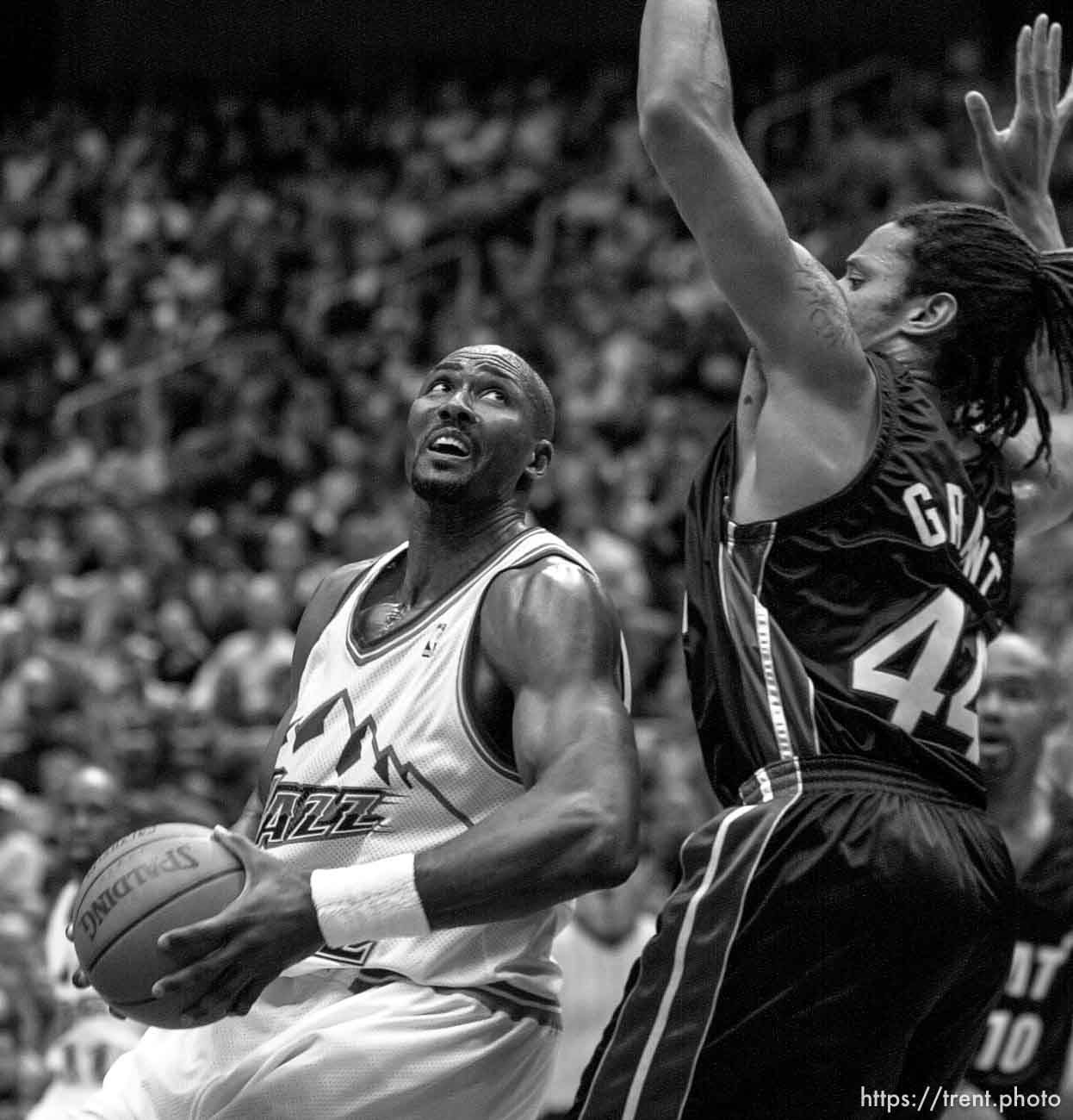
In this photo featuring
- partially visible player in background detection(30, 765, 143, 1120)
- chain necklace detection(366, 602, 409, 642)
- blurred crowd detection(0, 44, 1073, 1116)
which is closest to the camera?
chain necklace detection(366, 602, 409, 642)

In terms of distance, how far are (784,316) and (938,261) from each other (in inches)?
20.0

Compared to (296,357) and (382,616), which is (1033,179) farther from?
(296,357)

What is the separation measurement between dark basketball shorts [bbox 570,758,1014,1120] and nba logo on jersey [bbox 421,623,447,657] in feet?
2.29

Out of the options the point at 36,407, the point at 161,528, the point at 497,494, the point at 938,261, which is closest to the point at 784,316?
the point at 938,261

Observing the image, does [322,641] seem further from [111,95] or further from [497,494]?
[111,95]

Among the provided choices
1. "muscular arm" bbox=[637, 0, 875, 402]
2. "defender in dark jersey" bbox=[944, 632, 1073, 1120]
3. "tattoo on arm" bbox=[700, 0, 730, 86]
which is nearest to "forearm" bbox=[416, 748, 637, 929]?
"muscular arm" bbox=[637, 0, 875, 402]

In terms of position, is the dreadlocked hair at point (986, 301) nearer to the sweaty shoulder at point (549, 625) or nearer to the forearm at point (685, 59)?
the forearm at point (685, 59)

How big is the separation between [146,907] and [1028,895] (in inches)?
112

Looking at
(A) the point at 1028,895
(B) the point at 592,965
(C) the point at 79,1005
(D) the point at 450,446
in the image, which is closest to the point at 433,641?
(D) the point at 450,446

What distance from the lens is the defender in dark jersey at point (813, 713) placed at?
3.07 metres

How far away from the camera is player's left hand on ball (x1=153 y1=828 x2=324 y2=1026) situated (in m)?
2.85

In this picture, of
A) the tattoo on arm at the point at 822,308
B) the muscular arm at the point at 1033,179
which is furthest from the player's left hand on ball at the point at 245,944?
the muscular arm at the point at 1033,179

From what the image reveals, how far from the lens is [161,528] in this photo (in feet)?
43.1

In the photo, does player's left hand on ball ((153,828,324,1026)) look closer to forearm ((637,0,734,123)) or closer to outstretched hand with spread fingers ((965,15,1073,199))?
forearm ((637,0,734,123))
